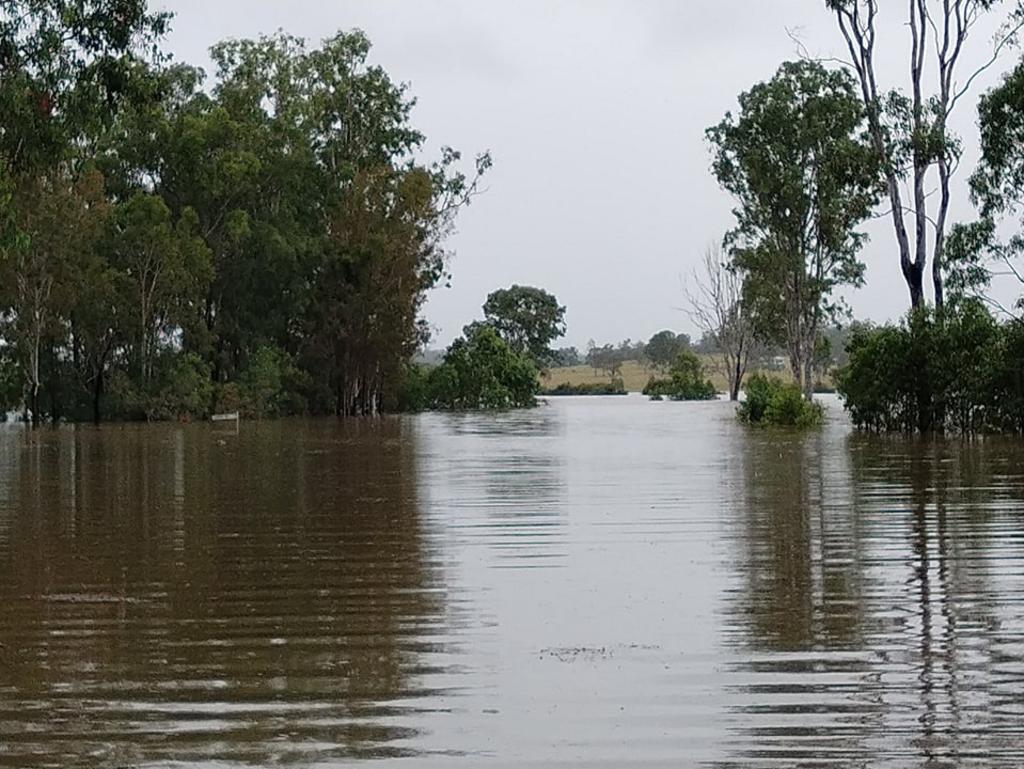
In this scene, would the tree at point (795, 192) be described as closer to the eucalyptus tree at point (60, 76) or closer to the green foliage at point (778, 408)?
the green foliage at point (778, 408)

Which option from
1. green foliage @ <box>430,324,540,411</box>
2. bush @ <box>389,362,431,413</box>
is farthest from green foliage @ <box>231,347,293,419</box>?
green foliage @ <box>430,324,540,411</box>

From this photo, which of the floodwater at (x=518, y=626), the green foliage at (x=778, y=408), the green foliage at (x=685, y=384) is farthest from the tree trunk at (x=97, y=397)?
the green foliage at (x=685, y=384)

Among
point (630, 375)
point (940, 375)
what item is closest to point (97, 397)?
point (940, 375)

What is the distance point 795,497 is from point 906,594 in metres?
6.43

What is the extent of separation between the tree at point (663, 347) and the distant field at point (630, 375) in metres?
1.03

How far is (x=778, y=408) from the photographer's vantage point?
3666 cm

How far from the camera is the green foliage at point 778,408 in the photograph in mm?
36188

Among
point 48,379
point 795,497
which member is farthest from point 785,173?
point 795,497

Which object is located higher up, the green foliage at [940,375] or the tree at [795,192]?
the tree at [795,192]

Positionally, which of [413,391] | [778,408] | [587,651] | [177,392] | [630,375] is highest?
[630,375]

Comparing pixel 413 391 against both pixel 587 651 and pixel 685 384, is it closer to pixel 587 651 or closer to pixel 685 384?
pixel 685 384

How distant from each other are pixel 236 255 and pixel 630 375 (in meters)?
85.6

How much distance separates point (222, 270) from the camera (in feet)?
171

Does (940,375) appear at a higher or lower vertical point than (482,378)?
lower
